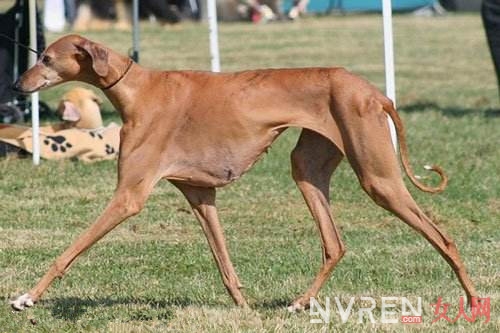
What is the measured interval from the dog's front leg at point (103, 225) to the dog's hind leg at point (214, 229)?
44 centimetres

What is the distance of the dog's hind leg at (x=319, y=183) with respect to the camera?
6.60 meters

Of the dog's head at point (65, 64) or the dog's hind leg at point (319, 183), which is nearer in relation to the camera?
the dog's head at point (65, 64)

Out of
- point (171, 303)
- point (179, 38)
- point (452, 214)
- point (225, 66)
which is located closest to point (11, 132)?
point (452, 214)

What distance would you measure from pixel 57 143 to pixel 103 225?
5060mm

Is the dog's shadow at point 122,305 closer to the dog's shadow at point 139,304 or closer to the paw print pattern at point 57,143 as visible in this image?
the dog's shadow at point 139,304

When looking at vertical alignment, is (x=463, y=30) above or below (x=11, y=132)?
below

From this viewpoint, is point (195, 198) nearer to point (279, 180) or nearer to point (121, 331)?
point (121, 331)

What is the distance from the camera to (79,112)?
37.7 ft

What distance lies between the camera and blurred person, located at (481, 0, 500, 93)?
13.1m

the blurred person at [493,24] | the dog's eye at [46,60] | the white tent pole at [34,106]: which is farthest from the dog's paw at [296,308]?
the blurred person at [493,24]

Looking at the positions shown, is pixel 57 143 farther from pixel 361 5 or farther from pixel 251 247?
pixel 361 5

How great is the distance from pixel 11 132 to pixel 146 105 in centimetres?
514

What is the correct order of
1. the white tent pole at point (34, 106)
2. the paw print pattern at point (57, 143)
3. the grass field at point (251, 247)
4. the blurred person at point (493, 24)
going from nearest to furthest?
the grass field at point (251, 247), the white tent pole at point (34, 106), the paw print pattern at point (57, 143), the blurred person at point (493, 24)

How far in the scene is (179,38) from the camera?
2625 cm
